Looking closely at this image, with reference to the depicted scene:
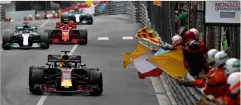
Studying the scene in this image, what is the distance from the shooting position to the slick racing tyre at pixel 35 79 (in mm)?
16797

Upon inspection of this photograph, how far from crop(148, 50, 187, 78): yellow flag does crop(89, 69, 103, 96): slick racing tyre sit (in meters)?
2.85

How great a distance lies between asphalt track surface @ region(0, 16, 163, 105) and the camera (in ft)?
53.9

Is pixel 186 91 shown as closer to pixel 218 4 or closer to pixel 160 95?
pixel 218 4

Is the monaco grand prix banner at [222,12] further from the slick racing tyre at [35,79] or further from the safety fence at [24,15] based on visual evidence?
the safety fence at [24,15]

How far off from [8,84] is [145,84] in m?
3.83

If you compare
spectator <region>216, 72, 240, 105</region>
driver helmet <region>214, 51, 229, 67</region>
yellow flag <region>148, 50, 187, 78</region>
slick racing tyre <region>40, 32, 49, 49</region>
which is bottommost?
slick racing tyre <region>40, 32, 49, 49</region>

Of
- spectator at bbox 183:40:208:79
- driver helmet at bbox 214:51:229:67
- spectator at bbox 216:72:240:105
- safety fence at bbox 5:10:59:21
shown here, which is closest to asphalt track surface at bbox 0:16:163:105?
spectator at bbox 183:40:208:79

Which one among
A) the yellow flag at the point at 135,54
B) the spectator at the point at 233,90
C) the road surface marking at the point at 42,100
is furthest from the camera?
the road surface marking at the point at 42,100

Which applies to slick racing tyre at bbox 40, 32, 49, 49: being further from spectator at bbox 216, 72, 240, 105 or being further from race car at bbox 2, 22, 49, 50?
spectator at bbox 216, 72, 240, 105

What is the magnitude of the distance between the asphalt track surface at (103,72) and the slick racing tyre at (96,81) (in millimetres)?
165

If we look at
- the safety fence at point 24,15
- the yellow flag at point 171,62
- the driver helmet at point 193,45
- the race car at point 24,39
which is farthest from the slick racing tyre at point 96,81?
the safety fence at point 24,15

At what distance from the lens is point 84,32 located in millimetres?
31812

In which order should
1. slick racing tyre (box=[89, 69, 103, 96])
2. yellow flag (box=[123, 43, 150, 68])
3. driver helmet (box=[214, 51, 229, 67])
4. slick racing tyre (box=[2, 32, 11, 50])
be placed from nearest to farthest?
driver helmet (box=[214, 51, 229, 67]), yellow flag (box=[123, 43, 150, 68]), slick racing tyre (box=[89, 69, 103, 96]), slick racing tyre (box=[2, 32, 11, 50])

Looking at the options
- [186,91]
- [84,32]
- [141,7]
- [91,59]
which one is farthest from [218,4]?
[141,7]
